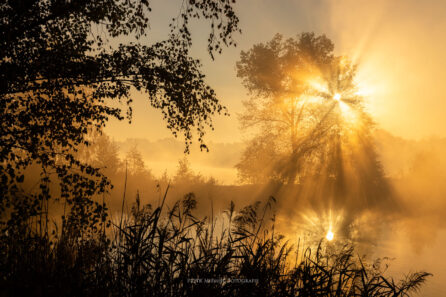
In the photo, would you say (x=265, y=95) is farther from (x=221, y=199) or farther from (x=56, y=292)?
(x=56, y=292)

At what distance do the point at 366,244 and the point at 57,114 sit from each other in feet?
45.9

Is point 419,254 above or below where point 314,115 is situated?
below

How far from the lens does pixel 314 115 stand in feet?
79.6

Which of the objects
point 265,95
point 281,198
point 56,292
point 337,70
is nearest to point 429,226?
point 281,198

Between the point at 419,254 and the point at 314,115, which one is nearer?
the point at 419,254

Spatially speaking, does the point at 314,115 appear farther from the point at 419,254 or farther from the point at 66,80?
the point at 66,80

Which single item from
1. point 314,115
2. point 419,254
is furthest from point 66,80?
point 314,115

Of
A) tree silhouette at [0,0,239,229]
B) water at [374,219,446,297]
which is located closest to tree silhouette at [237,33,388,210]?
water at [374,219,446,297]

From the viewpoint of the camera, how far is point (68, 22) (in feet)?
19.9

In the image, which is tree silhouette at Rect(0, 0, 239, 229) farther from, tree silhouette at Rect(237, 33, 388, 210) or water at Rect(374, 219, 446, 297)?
tree silhouette at Rect(237, 33, 388, 210)

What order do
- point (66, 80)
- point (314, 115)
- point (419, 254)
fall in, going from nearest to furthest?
point (66, 80)
point (419, 254)
point (314, 115)

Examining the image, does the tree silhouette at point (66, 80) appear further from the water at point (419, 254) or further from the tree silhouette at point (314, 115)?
the tree silhouette at point (314, 115)

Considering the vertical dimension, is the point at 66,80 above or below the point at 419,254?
above

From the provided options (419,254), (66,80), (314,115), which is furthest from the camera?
(314,115)
